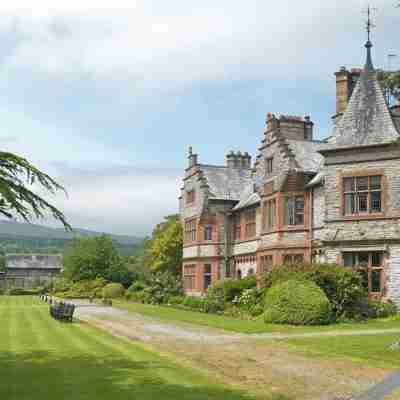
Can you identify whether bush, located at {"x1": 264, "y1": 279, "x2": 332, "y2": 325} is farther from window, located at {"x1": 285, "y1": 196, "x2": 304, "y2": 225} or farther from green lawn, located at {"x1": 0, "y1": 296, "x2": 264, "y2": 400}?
window, located at {"x1": 285, "y1": 196, "x2": 304, "y2": 225}

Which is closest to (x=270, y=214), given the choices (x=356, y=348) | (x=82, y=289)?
(x=356, y=348)

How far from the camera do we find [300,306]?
25.0 metres

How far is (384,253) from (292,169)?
297 inches

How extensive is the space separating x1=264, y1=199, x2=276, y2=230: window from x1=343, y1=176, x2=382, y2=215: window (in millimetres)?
6100

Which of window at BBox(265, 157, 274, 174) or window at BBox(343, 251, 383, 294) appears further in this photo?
window at BBox(265, 157, 274, 174)

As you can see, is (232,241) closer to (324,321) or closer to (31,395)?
(324,321)

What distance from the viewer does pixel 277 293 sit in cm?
2667

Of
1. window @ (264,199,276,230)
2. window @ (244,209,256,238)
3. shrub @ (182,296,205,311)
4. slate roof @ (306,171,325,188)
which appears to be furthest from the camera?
window @ (244,209,256,238)

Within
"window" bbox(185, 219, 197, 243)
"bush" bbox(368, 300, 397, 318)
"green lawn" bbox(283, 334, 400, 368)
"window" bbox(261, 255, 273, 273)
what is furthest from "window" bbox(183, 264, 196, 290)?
"green lawn" bbox(283, 334, 400, 368)

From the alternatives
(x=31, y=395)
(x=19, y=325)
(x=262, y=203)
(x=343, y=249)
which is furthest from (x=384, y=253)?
(x=31, y=395)

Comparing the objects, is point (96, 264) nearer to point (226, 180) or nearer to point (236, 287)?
point (226, 180)

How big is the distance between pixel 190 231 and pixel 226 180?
487cm

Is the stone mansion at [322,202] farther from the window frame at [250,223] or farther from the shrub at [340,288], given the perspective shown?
the shrub at [340,288]

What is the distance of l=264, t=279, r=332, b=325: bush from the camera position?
2470 centimetres
